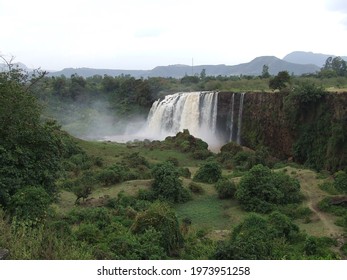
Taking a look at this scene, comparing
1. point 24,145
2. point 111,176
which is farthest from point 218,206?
point 24,145

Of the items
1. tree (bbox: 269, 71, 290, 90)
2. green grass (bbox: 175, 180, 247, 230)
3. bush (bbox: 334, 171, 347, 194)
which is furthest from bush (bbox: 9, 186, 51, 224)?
tree (bbox: 269, 71, 290, 90)

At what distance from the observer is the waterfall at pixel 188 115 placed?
137 feet

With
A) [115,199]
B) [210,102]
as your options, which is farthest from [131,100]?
[115,199]

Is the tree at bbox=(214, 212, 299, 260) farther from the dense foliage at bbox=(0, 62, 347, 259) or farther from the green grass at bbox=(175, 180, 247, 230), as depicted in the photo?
the green grass at bbox=(175, 180, 247, 230)

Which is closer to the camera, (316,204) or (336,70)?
(316,204)

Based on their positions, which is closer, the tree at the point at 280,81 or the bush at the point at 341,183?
the bush at the point at 341,183

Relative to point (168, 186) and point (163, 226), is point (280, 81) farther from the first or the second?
point (163, 226)

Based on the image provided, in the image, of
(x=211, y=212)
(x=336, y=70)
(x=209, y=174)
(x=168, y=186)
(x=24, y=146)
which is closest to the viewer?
(x=24, y=146)

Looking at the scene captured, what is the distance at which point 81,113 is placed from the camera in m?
61.4

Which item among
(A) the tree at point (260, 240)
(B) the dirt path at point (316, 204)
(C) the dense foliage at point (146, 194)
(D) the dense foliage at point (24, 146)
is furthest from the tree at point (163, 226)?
(B) the dirt path at point (316, 204)

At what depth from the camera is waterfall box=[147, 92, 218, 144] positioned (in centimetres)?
4178

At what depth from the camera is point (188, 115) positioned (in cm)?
4384

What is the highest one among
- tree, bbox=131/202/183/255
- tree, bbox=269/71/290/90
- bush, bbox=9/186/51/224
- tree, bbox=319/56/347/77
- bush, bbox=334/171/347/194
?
tree, bbox=319/56/347/77

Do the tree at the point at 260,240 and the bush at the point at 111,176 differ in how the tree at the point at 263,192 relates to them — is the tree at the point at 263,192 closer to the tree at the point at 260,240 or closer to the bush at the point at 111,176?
the tree at the point at 260,240
